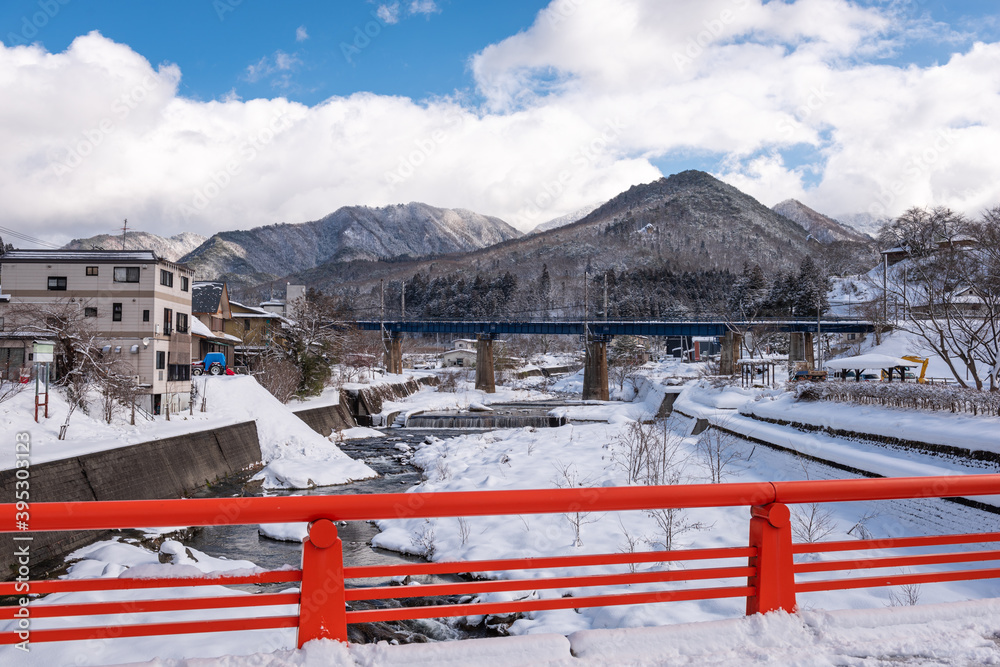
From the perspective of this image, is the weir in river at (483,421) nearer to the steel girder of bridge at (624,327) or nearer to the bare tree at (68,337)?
the steel girder of bridge at (624,327)

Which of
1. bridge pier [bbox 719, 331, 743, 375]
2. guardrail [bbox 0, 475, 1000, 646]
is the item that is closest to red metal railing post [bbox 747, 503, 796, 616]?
guardrail [bbox 0, 475, 1000, 646]

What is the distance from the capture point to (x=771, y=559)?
4.10m

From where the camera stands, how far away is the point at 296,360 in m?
48.2

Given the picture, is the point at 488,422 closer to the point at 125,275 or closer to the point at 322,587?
the point at 125,275

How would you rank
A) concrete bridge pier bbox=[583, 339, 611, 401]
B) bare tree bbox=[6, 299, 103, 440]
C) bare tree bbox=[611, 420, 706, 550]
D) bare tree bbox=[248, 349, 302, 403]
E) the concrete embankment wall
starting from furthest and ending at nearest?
concrete bridge pier bbox=[583, 339, 611, 401] → bare tree bbox=[248, 349, 302, 403] → bare tree bbox=[6, 299, 103, 440] → the concrete embankment wall → bare tree bbox=[611, 420, 706, 550]

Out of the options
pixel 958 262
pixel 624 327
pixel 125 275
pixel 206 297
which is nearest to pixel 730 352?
pixel 624 327

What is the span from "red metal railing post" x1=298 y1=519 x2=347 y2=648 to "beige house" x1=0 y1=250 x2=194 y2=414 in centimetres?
3183

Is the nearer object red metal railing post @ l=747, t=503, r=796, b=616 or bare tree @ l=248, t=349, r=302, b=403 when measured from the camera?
red metal railing post @ l=747, t=503, r=796, b=616

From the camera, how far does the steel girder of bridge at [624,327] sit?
70.9m

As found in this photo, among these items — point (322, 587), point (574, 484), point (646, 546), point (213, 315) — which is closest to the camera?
point (322, 587)

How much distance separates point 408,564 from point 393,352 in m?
83.0

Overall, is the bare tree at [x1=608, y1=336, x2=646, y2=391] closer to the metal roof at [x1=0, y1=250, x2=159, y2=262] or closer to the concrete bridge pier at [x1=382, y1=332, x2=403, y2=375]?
the concrete bridge pier at [x1=382, y1=332, x2=403, y2=375]

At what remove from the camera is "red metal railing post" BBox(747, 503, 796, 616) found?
409 cm

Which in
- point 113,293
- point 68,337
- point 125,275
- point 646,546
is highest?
point 125,275
